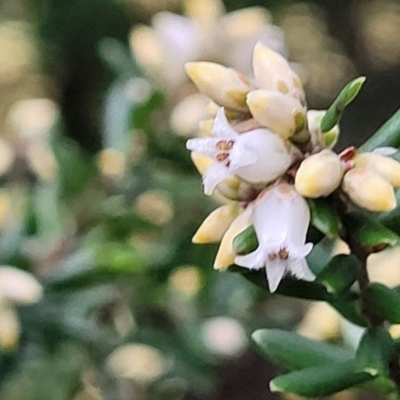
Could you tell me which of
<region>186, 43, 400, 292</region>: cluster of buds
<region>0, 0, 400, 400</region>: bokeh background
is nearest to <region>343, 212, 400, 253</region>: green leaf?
<region>186, 43, 400, 292</region>: cluster of buds

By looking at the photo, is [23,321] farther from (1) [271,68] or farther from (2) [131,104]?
A: (1) [271,68]

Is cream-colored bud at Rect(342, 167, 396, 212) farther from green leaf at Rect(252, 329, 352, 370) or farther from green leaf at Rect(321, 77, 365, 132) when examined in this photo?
green leaf at Rect(252, 329, 352, 370)

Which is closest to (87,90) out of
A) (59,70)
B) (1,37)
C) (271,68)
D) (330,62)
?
(59,70)

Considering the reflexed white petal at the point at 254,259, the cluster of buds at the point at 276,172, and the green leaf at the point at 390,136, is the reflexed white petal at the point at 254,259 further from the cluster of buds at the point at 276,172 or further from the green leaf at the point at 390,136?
the green leaf at the point at 390,136

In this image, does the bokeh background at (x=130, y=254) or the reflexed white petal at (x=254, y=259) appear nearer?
the reflexed white petal at (x=254, y=259)

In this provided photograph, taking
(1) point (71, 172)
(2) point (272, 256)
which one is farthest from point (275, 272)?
(1) point (71, 172)

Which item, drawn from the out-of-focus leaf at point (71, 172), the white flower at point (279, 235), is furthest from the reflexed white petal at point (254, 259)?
the out-of-focus leaf at point (71, 172)
